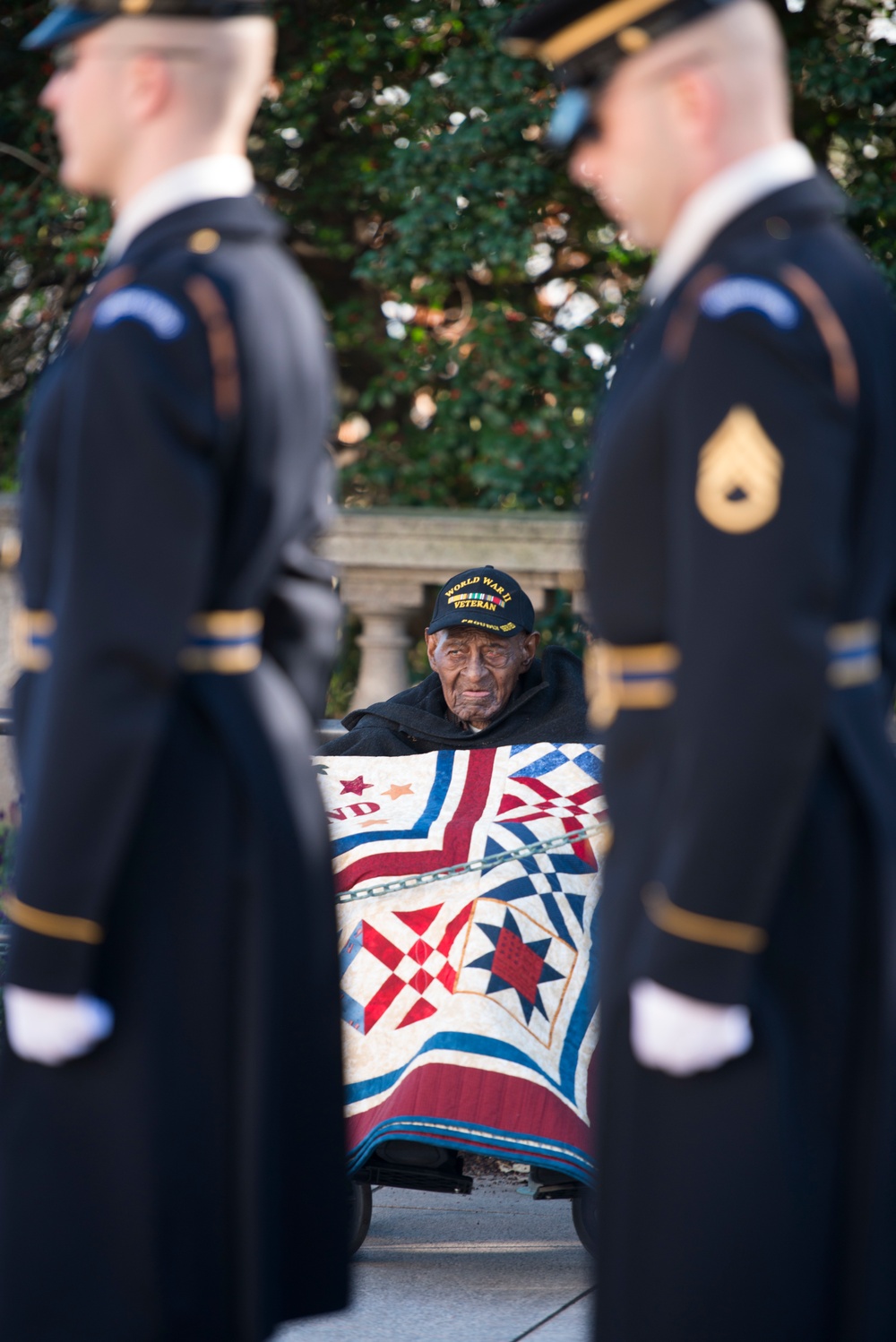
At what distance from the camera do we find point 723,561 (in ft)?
5.46

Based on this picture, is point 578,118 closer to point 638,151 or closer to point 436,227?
point 638,151

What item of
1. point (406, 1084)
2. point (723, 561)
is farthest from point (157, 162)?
point (406, 1084)

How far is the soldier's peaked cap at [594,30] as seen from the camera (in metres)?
1.78

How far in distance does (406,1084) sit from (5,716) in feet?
5.46

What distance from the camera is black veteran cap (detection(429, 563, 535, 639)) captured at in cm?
509

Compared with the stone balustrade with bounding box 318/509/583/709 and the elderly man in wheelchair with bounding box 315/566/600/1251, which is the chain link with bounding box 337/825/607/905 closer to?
the elderly man in wheelchair with bounding box 315/566/600/1251

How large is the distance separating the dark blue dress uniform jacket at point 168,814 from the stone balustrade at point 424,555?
4160 millimetres

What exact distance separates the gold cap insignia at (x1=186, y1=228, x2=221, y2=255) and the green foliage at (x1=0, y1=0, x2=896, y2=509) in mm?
5997

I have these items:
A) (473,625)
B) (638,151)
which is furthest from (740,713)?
(473,625)

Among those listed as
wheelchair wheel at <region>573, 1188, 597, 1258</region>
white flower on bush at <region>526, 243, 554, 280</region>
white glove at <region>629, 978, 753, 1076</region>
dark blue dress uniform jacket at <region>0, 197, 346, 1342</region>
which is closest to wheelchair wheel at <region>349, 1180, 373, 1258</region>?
wheelchair wheel at <region>573, 1188, 597, 1258</region>

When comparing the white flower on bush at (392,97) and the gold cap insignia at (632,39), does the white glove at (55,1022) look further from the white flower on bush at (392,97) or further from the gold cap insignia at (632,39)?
the white flower on bush at (392,97)

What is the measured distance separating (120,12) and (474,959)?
235cm

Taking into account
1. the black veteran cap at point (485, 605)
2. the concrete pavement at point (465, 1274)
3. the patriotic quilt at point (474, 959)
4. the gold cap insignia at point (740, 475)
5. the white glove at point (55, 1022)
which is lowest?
the concrete pavement at point (465, 1274)

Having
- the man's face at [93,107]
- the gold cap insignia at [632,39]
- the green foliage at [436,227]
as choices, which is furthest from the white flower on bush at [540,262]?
the gold cap insignia at [632,39]
